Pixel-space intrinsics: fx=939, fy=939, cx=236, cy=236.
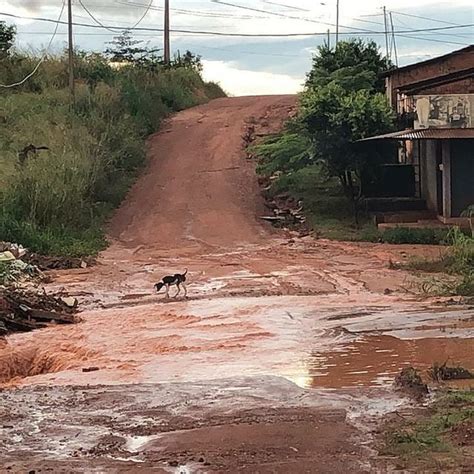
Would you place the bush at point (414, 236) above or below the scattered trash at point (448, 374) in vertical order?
above

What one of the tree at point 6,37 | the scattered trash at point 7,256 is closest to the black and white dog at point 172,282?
the scattered trash at point 7,256

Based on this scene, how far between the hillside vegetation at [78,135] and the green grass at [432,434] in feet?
48.3

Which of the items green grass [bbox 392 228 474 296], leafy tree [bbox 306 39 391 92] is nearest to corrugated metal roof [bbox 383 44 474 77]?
leafy tree [bbox 306 39 391 92]

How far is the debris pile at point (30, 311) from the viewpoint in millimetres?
14125

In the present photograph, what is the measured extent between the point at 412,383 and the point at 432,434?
1.94 meters

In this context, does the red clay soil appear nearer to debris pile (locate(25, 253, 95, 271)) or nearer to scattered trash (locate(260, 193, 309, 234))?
scattered trash (locate(260, 193, 309, 234))

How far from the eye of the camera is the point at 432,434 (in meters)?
7.15

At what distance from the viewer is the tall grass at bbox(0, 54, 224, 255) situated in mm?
23109

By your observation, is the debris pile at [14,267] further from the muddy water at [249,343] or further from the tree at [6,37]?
the tree at [6,37]

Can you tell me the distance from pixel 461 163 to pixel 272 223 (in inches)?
218

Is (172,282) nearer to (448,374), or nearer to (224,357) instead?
(224,357)

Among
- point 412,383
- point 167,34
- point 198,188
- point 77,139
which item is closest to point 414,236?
point 198,188

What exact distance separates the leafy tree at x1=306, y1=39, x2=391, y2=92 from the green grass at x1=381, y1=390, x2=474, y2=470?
78.0 feet

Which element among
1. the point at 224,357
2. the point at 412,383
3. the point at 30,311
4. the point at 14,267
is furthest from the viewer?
the point at 14,267
